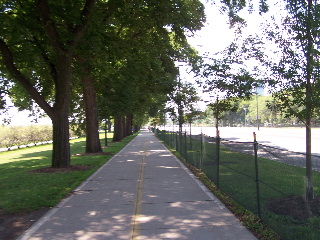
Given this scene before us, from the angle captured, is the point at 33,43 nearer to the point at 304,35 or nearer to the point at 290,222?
the point at 304,35

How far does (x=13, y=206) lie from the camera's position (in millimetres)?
6727

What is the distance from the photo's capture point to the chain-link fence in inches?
186

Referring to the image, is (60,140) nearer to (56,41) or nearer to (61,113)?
(61,113)

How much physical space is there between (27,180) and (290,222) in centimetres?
810

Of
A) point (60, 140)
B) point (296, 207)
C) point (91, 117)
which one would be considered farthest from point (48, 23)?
point (296, 207)

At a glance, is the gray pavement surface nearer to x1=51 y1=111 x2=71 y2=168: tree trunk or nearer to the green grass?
the green grass

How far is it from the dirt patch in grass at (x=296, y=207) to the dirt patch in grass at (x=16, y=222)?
4301 millimetres

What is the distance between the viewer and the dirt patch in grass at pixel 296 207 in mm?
5031

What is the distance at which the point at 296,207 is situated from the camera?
5.45m

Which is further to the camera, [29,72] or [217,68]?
[29,72]

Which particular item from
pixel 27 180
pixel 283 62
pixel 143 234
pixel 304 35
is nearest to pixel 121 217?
pixel 143 234

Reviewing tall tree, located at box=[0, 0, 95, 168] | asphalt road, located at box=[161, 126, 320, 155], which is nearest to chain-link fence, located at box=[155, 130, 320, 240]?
tall tree, located at box=[0, 0, 95, 168]

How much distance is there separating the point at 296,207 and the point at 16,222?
4.96 metres

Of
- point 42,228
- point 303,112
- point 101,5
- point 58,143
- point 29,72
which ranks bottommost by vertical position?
point 42,228
